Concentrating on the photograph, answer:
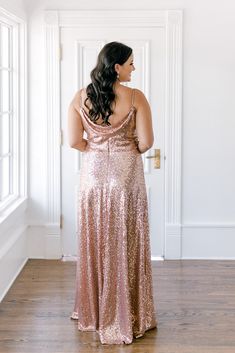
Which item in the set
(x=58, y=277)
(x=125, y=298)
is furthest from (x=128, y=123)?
(x=58, y=277)

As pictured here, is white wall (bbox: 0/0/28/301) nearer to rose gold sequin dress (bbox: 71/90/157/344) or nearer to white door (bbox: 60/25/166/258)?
white door (bbox: 60/25/166/258)

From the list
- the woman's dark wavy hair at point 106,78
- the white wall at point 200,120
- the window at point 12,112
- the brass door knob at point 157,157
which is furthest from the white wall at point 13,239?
the woman's dark wavy hair at point 106,78

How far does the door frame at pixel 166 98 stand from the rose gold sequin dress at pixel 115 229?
5.87 ft

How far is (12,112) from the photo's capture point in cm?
547

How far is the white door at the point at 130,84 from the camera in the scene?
18.1 feet

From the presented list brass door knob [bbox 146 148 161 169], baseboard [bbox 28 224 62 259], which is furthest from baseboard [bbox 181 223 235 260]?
baseboard [bbox 28 224 62 259]

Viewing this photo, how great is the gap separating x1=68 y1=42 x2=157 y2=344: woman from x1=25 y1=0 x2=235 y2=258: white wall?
6.00 feet

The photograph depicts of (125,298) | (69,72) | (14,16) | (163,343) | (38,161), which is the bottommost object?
(163,343)

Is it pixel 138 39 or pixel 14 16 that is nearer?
pixel 14 16

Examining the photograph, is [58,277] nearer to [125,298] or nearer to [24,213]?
[24,213]

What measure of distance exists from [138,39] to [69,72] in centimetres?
63

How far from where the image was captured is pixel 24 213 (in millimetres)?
5598

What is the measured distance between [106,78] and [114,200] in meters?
0.68

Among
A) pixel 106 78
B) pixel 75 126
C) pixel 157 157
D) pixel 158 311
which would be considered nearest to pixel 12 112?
pixel 157 157
